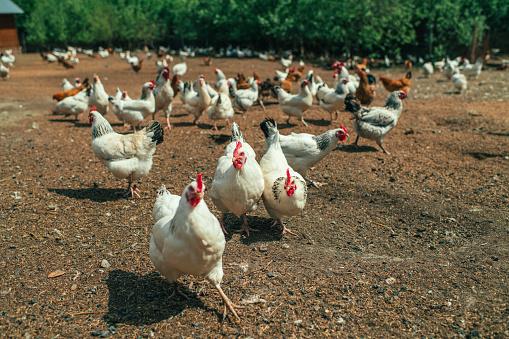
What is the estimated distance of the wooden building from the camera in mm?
39469

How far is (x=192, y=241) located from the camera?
3.35 metres

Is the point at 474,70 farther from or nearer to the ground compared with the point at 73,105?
farther from the ground

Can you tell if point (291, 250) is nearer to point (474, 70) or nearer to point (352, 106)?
point (352, 106)

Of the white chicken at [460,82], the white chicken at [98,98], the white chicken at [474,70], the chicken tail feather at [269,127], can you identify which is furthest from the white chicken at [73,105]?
the white chicken at [474,70]

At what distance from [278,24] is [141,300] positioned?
2727 centimetres

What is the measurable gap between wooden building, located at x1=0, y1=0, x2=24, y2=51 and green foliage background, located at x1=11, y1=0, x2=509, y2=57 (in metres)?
2.17

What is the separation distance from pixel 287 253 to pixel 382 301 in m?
1.37

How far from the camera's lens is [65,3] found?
146ft

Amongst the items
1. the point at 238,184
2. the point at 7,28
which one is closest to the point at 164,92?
the point at 238,184

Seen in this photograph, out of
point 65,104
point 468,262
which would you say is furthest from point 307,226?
point 65,104

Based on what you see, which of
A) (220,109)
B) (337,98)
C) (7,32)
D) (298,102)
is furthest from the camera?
(7,32)

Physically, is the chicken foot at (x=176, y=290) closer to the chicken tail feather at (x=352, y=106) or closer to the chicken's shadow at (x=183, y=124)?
the chicken tail feather at (x=352, y=106)

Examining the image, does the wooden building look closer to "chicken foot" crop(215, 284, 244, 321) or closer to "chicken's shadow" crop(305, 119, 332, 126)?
"chicken's shadow" crop(305, 119, 332, 126)

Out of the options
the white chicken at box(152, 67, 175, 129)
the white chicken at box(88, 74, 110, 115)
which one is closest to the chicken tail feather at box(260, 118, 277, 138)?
the white chicken at box(152, 67, 175, 129)
